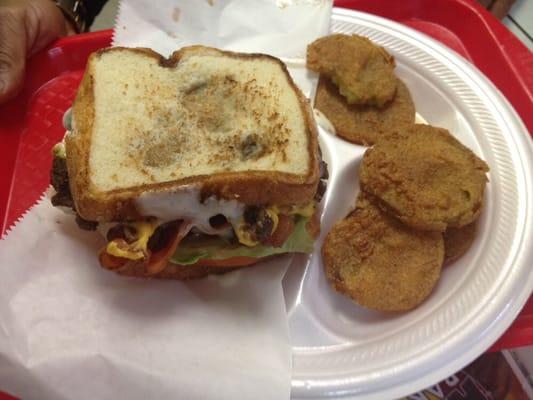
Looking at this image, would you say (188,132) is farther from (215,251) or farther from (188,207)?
(215,251)

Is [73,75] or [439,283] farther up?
[439,283]

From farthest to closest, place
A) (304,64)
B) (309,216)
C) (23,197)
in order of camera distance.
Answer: (304,64), (23,197), (309,216)

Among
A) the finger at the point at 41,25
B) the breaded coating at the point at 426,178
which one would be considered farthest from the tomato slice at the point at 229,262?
the finger at the point at 41,25

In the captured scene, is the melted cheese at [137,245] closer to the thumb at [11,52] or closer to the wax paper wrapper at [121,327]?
the wax paper wrapper at [121,327]

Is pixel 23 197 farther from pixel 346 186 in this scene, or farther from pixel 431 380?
pixel 431 380

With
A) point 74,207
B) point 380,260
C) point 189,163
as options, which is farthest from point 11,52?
point 380,260

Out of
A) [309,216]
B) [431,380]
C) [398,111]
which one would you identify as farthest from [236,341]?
[398,111]
